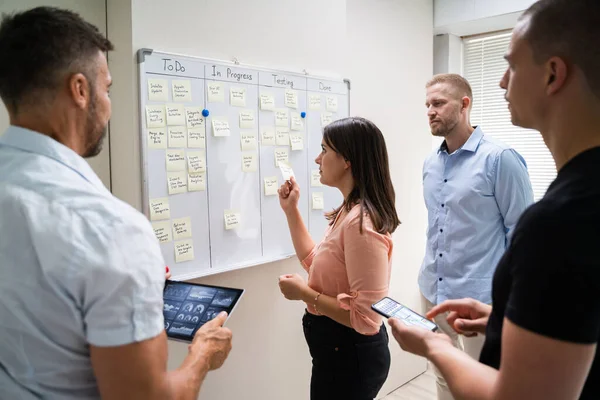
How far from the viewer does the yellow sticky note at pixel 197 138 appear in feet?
5.94

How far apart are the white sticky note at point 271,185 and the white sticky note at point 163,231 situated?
1.69 ft

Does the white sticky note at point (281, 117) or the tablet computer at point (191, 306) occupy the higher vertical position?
the white sticky note at point (281, 117)

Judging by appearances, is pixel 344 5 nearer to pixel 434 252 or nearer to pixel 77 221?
pixel 434 252

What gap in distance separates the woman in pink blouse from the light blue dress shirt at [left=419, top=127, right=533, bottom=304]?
0.72m

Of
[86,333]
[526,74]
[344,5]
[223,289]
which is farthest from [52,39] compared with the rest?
[344,5]

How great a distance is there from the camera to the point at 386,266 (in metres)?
1.51

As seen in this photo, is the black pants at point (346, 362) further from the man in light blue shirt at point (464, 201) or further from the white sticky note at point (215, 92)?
the white sticky note at point (215, 92)

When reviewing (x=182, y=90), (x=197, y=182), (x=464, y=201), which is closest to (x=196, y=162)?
(x=197, y=182)

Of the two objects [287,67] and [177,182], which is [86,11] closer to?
[177,182]

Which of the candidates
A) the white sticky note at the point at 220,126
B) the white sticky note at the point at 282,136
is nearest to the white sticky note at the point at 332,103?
the white sticky note at the point at 282,136

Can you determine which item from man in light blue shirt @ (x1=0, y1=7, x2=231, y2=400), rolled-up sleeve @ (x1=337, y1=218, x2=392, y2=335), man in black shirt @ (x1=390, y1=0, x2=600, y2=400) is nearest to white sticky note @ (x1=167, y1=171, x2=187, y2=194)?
rolled-up sleeve @ (x1=337, y1=218, x2=392, y2=335)

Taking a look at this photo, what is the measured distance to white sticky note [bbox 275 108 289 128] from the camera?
2123 mm

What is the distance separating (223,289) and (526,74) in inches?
33.9

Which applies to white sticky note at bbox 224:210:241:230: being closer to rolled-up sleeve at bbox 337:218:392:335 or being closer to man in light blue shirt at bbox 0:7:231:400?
rolled-up sleeve at bbox 337:218:392:335
